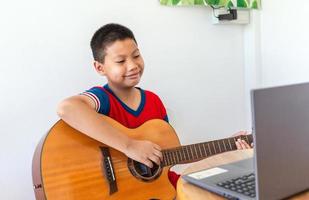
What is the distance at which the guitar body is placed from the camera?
1094 mm

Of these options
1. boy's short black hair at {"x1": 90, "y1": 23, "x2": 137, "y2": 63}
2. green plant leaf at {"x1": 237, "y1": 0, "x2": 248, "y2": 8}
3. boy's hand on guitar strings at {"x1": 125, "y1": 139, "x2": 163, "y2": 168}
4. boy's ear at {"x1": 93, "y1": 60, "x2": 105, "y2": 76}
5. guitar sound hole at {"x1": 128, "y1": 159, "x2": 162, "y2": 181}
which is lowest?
guitar sound hole at {"x1": 128, "y1": 159, "x2": 162, "y2": 181}

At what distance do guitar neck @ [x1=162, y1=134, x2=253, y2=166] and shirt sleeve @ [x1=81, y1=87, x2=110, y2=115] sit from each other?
272 millimetres

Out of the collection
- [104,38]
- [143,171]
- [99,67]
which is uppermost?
[104,38]

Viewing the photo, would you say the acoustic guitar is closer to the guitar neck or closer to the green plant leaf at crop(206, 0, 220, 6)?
the guitar neck

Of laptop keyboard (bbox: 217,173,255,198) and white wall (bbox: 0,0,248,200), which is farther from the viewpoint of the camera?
white wall (bbox: 0,0,248,200)

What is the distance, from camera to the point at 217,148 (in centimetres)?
133

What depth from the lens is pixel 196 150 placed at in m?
1.33

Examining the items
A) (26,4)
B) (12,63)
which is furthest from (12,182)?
(26,4)

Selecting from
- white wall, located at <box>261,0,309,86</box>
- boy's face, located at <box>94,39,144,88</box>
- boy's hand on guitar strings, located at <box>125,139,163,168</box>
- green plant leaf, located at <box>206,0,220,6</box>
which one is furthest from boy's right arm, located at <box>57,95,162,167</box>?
white wall, located at <box>261,0,309,86</box>

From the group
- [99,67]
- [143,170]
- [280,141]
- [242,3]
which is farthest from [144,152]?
[242,3]

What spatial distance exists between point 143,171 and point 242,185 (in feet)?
1.83

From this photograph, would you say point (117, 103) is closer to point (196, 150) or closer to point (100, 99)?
point (100, 99)

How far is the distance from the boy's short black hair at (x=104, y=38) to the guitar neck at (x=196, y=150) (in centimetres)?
45

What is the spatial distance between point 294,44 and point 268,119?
1.39m
